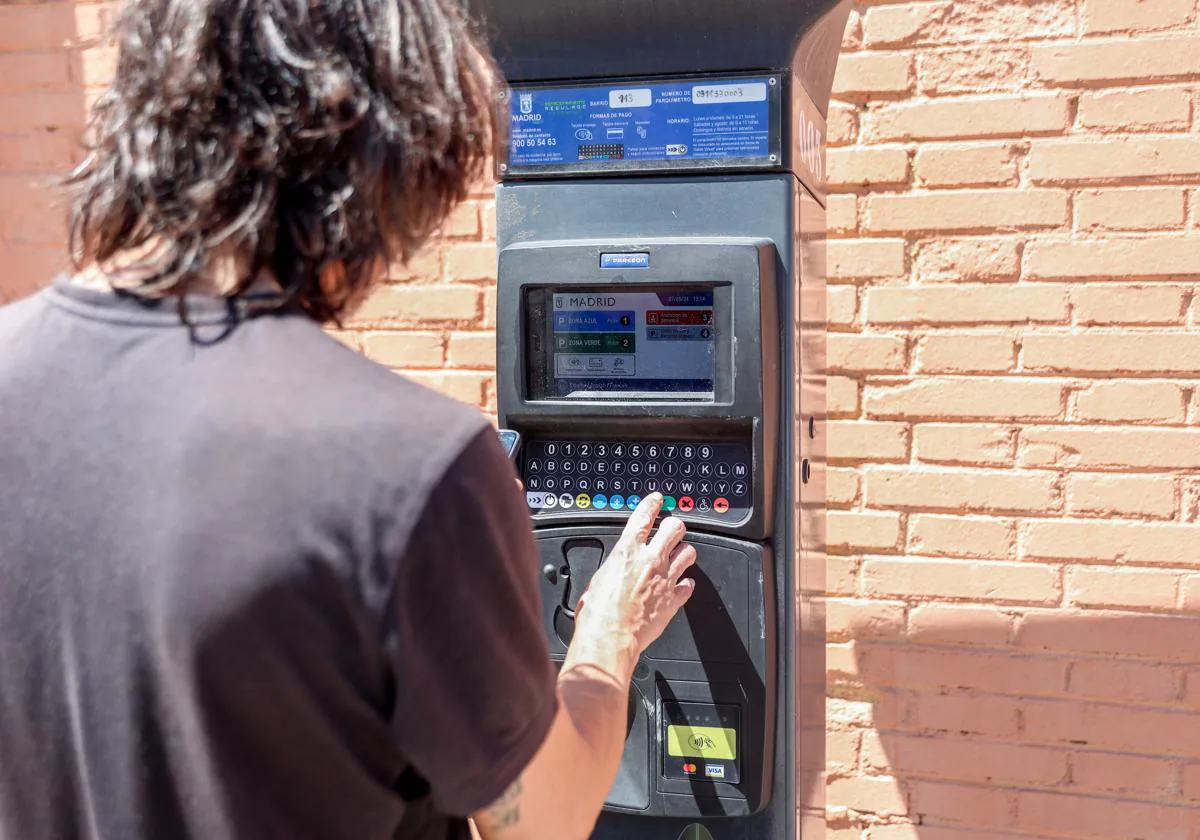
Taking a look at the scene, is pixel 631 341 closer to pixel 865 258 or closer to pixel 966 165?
pixel 865 258

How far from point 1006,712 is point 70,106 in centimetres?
250

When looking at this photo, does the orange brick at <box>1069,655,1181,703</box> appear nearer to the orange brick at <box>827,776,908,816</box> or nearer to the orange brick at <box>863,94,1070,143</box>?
the orange brick at <box>827,776,908,816</box>

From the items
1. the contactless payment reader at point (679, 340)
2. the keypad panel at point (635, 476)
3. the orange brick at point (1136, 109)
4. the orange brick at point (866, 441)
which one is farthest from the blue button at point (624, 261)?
the orange brick at point (1136, 109)

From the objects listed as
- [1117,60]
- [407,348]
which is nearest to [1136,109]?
[1117,60]

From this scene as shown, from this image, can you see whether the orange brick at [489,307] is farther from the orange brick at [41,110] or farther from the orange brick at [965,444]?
the orange brick at [41,110]

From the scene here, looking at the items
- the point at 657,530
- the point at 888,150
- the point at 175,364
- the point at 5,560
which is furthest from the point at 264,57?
the point at 888,150

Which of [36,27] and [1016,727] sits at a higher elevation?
[36,27]

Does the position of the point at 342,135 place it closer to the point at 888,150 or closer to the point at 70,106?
the point at 888,150

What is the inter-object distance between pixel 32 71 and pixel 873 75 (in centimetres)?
195

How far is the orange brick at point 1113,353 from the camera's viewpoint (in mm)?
2094

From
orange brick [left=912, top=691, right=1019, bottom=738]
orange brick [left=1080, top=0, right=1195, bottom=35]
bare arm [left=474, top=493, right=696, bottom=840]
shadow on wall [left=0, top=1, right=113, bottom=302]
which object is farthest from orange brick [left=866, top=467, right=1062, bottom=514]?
shadow on wall [left=0, top=1, right=113, bottom=302]

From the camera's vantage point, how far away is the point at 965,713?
228 centimetres

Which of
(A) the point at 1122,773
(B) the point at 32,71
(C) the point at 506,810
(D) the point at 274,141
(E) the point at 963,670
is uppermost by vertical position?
(B) the point at 32,71

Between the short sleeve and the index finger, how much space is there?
2.18ft
